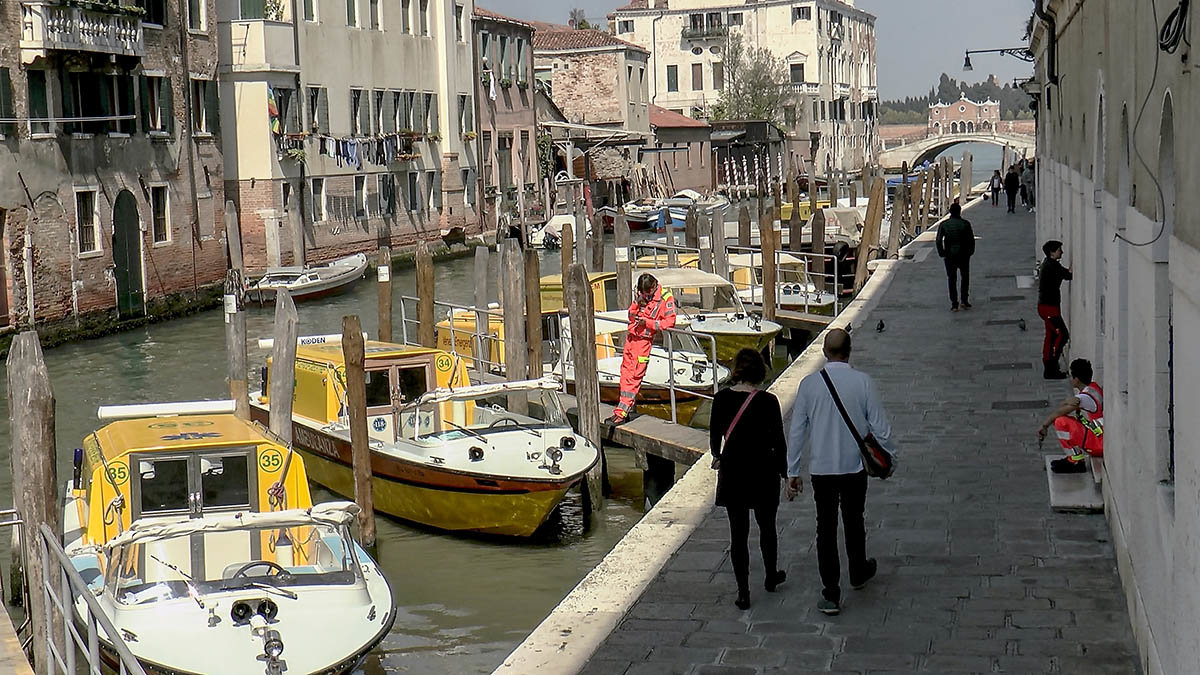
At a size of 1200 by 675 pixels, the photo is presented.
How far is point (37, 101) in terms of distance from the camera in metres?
24.5

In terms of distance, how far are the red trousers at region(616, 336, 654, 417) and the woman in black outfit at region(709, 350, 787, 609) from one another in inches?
267

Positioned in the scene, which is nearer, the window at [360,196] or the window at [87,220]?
the window at [87,220]

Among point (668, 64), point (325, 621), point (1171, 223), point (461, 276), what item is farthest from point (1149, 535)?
point (668, 64)

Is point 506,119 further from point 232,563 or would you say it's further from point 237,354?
point 232,563

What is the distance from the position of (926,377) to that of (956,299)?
5017 mm

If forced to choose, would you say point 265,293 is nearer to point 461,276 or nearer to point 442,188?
point 461,276

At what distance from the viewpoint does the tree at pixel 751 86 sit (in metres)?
73.2

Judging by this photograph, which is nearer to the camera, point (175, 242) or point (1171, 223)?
point (1171, 223)

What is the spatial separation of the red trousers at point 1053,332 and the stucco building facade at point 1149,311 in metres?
2.94

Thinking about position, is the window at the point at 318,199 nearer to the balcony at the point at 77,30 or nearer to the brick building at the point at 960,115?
the balcony at the point at 77,30

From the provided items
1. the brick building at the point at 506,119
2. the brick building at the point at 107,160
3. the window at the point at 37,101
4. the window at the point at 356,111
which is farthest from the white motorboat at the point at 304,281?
the brick building at the point at 506,119

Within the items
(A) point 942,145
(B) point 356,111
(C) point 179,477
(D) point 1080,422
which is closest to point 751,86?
(A) point 942,145

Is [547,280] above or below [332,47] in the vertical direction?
below

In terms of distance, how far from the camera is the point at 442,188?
4112cm
